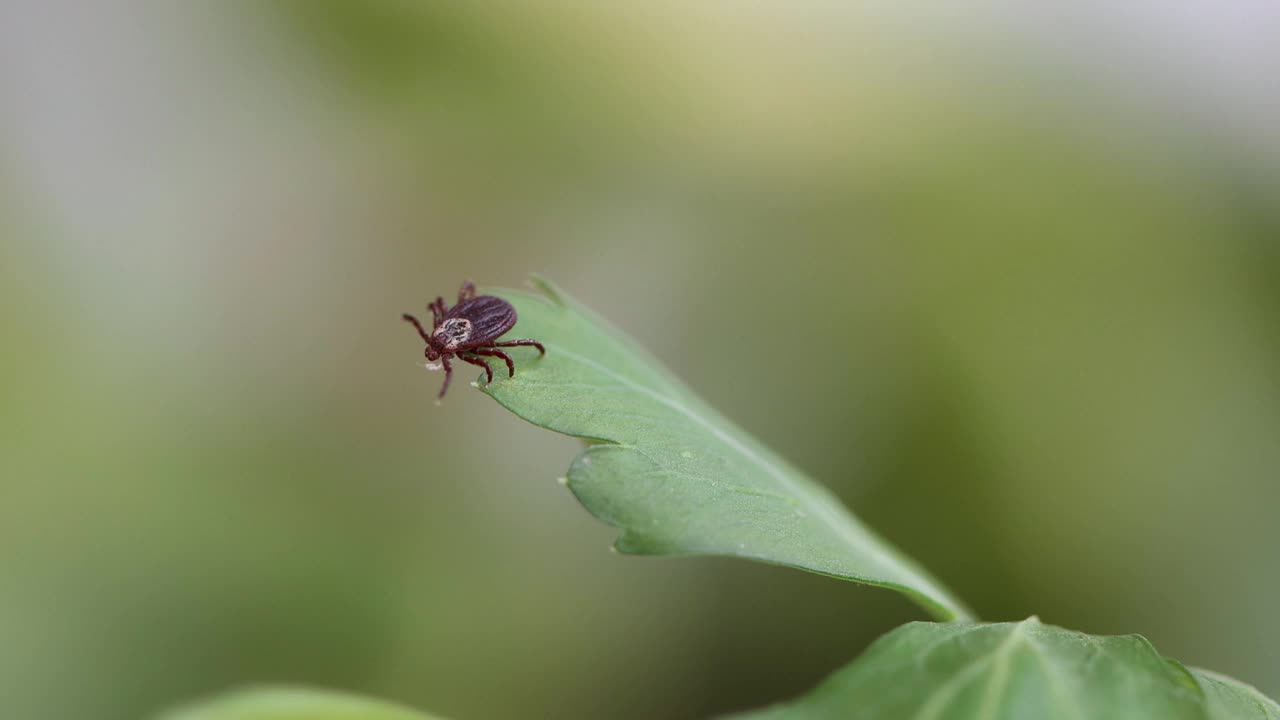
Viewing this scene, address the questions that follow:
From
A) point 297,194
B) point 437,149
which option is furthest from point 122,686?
point 437,149

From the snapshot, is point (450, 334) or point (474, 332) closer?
point (474, 332)

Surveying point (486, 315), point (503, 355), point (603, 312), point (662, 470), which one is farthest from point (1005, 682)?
point (603, 312)

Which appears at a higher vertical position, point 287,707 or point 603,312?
point 603,312

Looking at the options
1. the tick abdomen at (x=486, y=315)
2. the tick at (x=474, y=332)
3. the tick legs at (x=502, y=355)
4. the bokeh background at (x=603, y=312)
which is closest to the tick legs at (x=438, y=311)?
the tick at (x=474, y=332)

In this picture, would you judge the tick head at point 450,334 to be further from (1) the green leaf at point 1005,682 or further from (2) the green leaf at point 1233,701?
(2) the green leaf at point 1233,701

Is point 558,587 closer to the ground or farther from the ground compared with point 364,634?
farther from the ground

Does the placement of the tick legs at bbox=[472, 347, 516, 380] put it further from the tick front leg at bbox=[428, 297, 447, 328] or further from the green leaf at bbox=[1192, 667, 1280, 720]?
the green leaf at bbox=[1192, 667, 1280, 720]

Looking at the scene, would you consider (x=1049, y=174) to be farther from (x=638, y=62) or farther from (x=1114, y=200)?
(x=638, y=62)

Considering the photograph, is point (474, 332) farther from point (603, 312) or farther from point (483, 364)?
point (603, 312)
